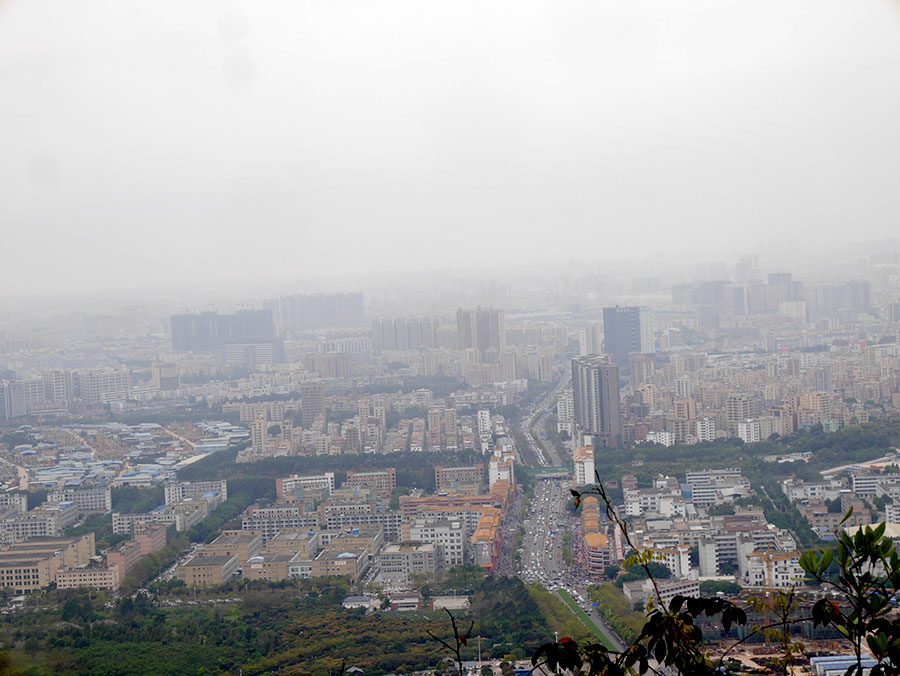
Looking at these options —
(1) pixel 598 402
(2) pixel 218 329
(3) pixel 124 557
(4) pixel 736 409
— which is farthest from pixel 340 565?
(2) pixel 218 329

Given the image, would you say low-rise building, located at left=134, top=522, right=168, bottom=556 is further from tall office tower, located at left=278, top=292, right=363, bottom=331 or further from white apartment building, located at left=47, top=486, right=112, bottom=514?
tall office tower, located at left=278, top=292, right=363, bottom=331

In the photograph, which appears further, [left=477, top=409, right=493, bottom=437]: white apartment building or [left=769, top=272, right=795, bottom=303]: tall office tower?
[left=769, top=272, right=795, bottom=303]: tall office tower

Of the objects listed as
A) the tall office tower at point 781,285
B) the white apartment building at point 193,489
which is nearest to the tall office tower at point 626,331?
the tall office tower at point 781,285

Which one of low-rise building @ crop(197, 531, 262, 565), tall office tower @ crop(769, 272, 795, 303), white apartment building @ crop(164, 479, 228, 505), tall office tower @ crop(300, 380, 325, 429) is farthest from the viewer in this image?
tall office tower @ crop(769, 272, 795, 303)

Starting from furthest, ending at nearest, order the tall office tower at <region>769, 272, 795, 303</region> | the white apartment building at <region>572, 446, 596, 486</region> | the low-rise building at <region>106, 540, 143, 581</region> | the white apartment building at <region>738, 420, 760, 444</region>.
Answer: the tall office tower at <region>769, 272, 795, 303</region> < the white apartment building at <region>738, 420, 760, 444</region> < the white apartment building at <region>572, 446, 596, 486</region> < the low-rise building at <region>106, 540, 143, 581</region>

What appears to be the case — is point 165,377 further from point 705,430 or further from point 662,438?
point 705,430

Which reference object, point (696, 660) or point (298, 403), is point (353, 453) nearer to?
point (298, 403)

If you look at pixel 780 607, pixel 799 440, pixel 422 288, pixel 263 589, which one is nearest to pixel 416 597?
pixel 263 589

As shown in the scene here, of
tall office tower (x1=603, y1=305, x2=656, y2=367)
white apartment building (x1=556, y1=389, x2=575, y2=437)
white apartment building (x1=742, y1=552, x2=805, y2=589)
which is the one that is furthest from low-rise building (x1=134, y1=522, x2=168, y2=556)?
tall office tower (x1=603, y1=305, x2=656, y2=367)
